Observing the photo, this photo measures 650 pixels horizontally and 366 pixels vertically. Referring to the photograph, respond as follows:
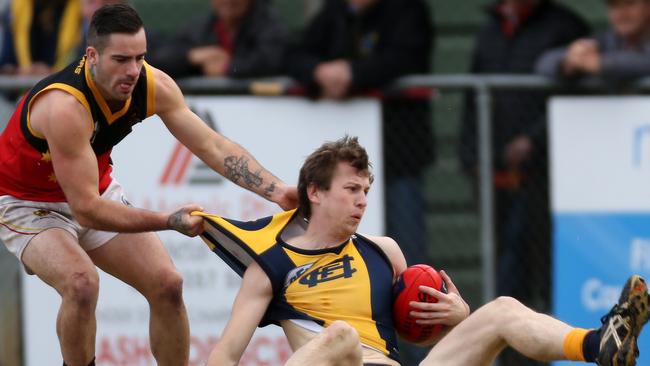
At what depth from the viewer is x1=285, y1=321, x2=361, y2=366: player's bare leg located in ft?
20.5

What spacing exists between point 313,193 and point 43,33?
3.86m

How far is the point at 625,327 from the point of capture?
239 inches

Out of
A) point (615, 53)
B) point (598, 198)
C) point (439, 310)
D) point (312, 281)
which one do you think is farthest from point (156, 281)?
point (615, 53)

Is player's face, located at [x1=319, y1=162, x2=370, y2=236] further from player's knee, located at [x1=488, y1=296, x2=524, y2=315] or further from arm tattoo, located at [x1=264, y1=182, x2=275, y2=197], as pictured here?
player's knee, located at [x1=488, y1=296, x2=524, y2=315]

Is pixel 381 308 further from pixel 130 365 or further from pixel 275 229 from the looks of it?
pixel 130 365

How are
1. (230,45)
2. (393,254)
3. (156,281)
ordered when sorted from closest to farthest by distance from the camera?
(393,254)
(156,281)
(230,45)

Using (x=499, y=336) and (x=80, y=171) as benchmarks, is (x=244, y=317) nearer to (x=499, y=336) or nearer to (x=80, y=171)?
Answer: (x=80, y=171)

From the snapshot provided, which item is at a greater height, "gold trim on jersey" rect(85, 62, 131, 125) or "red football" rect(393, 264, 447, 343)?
"gold trim on jersey" rect(85, 62, 131, 125)

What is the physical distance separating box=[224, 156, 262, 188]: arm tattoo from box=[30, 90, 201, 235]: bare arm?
63cm

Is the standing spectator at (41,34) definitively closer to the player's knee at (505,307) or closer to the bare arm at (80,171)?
the bare arm at (80,171)

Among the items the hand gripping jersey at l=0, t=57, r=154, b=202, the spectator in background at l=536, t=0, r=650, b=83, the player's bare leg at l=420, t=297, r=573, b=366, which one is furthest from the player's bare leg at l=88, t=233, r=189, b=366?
the spectator in background at l=536, t=0, r=650, b=83

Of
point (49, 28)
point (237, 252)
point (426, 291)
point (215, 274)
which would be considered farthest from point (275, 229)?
point (49, 28)

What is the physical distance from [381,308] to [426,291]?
0.24 m

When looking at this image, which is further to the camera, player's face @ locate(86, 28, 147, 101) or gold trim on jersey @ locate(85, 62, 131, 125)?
gold trim on jersey @ locate(85, 62, 131, 125)
